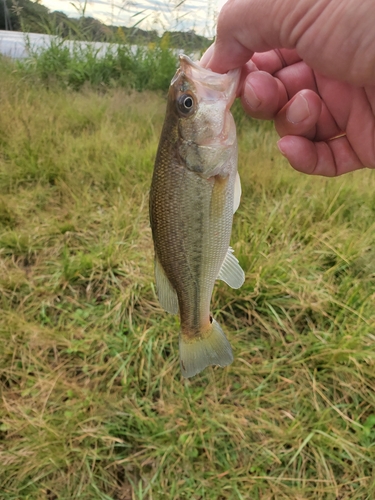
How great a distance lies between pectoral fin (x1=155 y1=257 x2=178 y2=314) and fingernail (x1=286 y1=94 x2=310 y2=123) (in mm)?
899

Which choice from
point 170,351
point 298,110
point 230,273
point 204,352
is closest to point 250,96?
Result: point 298,110

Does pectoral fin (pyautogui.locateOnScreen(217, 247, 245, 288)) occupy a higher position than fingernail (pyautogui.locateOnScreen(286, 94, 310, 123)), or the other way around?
fingernail (pyautogui.locateOnScreen(286, 94, 310, 123))

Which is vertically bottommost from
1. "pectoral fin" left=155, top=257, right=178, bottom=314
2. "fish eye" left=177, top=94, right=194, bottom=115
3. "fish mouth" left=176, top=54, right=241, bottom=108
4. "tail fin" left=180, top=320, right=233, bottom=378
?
"tail fin" left=180, top=320, right=233, bottom=378

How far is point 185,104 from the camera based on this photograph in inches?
51.4

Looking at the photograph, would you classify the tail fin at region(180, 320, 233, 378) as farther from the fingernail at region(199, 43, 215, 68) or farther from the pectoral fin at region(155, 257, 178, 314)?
the fingernail at region(199, 43, 215, 68)

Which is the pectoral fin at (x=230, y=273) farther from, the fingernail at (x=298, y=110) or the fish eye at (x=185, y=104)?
the fingernail at (x=298, y=110)

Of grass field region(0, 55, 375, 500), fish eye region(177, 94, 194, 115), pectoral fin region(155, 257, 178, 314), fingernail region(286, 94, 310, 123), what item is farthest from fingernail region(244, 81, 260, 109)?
grass field region(0, 55, 375, 500)

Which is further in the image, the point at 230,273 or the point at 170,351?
the point at 170,351

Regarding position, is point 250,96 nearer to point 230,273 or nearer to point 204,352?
point 230,273

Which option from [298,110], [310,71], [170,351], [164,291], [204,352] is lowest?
[170,351]

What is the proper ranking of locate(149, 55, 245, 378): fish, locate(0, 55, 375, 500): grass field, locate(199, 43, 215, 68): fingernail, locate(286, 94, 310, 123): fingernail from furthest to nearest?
locate(0, 55, 375, 500): grass field, locate(286, 94, 310, 123): fingernail, locate(199, 43, 215, 68): fingernail, locate(149, 55, 245, 378): fish

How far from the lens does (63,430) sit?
86.2 inches

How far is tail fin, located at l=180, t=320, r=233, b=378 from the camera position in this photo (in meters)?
1.50

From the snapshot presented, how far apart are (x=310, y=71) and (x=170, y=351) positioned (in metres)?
1.81
